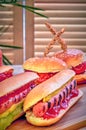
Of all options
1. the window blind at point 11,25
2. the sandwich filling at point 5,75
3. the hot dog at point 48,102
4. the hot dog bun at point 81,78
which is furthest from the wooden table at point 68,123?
the window blind at point 11,25

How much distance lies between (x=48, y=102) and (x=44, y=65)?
0.42 metres

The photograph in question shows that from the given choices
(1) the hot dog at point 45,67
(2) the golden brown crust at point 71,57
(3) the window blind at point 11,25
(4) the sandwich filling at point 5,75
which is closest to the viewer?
(4) the sandwich filling at point 5,75

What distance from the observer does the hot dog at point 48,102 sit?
45.5 inches

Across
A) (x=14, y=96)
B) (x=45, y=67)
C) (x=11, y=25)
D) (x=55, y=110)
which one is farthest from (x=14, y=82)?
(x=11, y=25)

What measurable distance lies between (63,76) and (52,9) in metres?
1.59

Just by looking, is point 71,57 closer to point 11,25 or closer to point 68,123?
point 68,123

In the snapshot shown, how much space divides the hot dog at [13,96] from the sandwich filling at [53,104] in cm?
5

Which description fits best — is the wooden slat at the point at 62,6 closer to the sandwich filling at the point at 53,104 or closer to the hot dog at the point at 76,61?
the hot dog at the point at 76,61

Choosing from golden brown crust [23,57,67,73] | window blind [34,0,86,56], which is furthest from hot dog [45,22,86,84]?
window blind [34,0,86,56]

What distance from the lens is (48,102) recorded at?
118 centimetres

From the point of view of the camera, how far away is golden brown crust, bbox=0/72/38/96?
3.84 feet

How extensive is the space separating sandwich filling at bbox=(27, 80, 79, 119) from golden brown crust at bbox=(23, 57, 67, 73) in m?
0.21

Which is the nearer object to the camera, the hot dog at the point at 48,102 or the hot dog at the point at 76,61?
the hot dog at the point at 48,102

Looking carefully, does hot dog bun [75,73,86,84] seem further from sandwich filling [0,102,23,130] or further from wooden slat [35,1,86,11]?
wooden slat [35,1,86,11]
